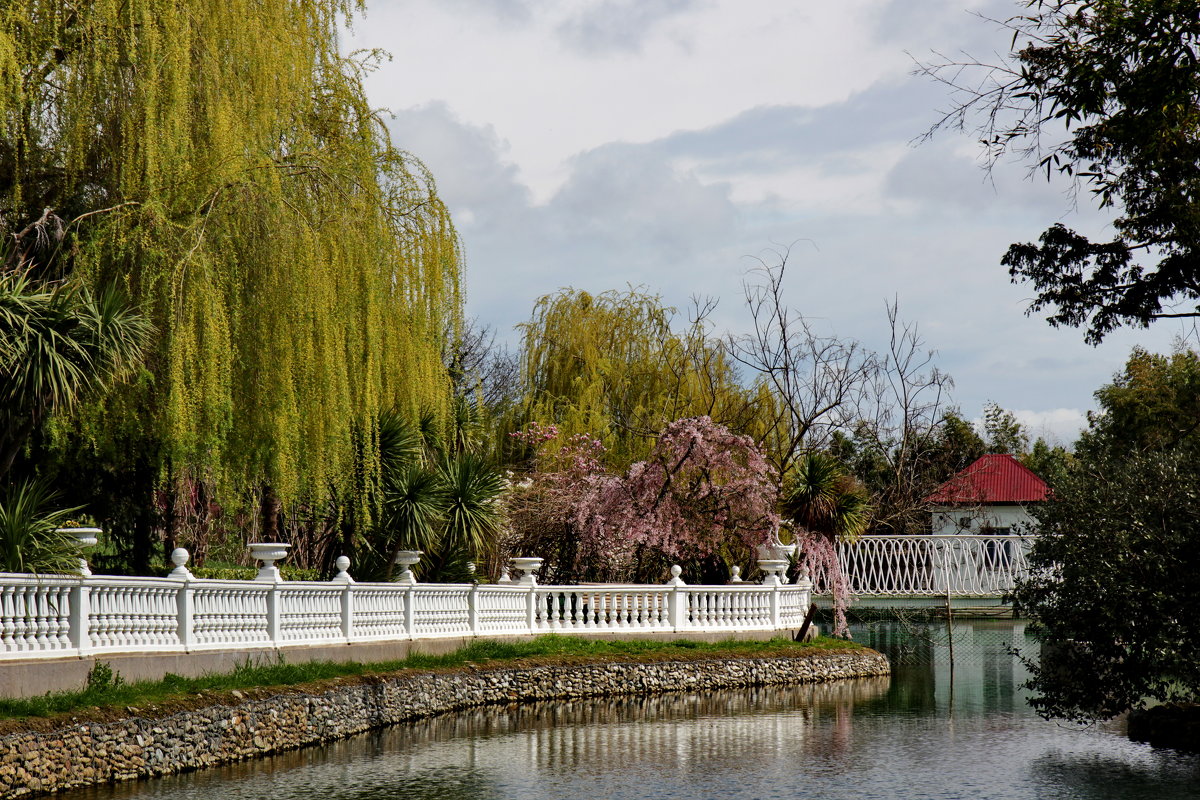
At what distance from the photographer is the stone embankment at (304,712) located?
419 inches

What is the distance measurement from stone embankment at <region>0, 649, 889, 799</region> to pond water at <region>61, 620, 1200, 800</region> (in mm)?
261

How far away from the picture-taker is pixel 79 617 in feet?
38.8

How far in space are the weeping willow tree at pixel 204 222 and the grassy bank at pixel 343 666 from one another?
2.35 m

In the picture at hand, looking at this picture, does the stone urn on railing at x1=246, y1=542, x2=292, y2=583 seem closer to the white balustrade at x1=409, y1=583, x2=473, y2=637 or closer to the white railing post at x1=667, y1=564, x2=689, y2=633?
the white balustrade at x1=409, y1=583, x2=473, y2=637

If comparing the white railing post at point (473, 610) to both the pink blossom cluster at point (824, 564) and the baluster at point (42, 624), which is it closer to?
A: the pink blossom cluster at point (824, 564)

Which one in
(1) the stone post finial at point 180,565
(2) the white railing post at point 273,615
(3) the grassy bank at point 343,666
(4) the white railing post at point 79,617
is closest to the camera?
(3) the grassy bank at point 343,666

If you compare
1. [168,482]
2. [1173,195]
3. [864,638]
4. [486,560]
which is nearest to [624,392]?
[486,560]

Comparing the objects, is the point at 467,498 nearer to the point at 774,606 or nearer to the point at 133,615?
the point at 774,606

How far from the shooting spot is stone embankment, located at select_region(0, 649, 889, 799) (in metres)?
10.6

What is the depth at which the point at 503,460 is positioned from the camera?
103ft

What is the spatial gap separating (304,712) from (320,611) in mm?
2457

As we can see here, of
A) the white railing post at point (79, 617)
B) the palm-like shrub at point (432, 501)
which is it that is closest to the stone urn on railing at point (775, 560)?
the palm-like shrub at point (432, 501)

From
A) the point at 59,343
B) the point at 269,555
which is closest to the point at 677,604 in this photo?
the point at 269,555

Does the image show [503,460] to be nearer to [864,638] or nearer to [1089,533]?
[864,638]
